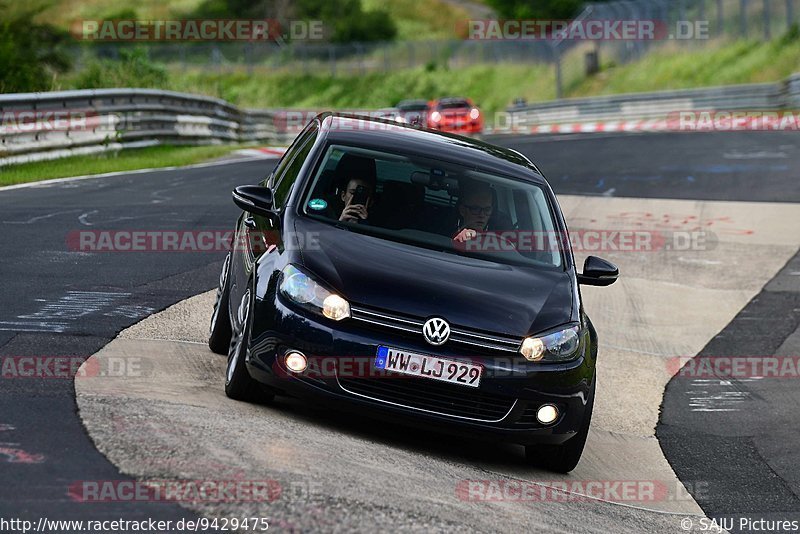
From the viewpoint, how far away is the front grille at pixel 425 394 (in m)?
6.51

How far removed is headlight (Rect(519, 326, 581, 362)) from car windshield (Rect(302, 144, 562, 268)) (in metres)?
0.70

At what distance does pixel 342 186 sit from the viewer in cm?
768

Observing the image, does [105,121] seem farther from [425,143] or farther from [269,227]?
[269,227]

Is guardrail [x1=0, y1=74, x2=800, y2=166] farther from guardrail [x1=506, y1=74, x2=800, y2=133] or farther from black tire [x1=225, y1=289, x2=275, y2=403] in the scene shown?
black tire [x1=225, y1=289, x2=275, y2=403]

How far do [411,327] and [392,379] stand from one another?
27 centimetres

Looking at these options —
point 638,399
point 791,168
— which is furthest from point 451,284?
point 791,168

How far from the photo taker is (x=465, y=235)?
7.55 m

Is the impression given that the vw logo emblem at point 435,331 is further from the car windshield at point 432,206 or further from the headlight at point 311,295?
the car windshield at point 432,206

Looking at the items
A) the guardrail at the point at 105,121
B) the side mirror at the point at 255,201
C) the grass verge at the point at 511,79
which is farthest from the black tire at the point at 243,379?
the grass verge at the point at 511,79

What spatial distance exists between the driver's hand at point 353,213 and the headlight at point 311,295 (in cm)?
84

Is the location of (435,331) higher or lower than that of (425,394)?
higher

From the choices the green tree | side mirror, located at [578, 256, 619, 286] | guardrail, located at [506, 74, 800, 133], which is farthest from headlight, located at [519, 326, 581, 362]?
guardrail, located at [506, 74, 800, 133]

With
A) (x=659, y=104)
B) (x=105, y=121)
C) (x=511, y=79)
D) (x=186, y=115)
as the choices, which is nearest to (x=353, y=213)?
(x=105, y=121)

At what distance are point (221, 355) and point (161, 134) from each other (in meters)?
20.2
